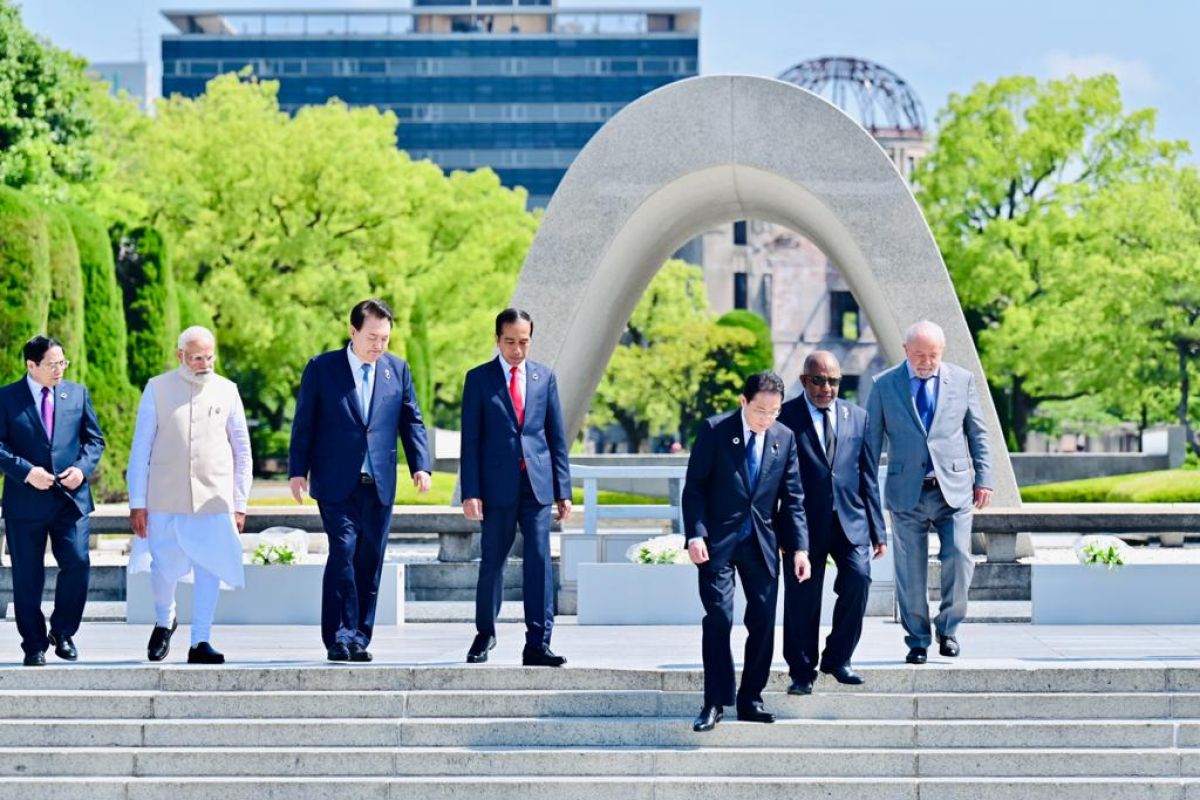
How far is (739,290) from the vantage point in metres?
Result: 71.1

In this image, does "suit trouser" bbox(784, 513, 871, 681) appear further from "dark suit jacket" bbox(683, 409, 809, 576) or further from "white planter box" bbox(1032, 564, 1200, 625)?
"white planter box" bbox(1032, 564, 1200, 625)

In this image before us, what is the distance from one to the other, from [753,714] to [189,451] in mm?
3283

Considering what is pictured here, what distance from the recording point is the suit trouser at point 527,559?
29.3ft

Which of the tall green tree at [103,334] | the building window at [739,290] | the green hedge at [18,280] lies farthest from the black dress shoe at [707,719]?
the building window at [739,290]

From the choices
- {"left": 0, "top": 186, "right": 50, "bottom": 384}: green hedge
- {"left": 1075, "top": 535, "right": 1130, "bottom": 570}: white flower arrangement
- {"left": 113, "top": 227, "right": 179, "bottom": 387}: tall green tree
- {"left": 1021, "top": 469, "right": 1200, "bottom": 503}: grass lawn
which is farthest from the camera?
{"left": 113, "top": 227, "right": 179, "bottom": 387}: tall green tree

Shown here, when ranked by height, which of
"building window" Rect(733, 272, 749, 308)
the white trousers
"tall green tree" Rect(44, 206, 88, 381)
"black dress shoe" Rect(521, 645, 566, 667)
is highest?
"building window" Rect(733, 272, 749, 308)

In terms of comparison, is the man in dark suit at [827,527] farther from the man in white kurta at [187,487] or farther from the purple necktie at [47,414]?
the purple necktie at [47,414]

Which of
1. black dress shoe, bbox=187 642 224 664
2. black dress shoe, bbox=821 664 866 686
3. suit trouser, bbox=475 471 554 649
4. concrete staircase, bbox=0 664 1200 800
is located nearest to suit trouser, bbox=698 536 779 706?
concrete staircase, bbox=0 664 1200 800

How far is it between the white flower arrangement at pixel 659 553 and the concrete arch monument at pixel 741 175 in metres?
3.06

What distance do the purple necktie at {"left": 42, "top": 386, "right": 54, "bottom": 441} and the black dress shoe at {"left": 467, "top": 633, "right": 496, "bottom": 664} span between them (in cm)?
257

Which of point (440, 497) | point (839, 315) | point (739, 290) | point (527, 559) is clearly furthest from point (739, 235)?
point (527, 559)

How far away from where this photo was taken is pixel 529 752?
8.17 meters

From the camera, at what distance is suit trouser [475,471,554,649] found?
8930 millimetres

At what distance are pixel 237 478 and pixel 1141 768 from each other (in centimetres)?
479
